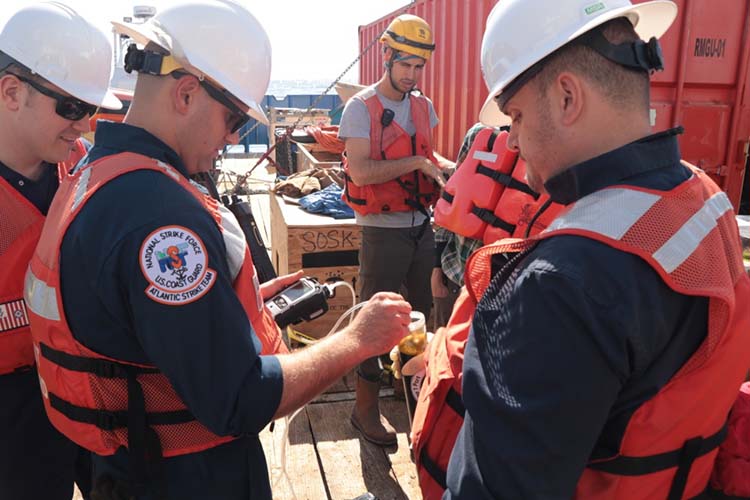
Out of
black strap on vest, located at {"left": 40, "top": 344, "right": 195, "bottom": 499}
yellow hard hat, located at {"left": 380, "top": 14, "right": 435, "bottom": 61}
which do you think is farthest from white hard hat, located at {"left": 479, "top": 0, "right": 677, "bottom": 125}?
yellow hard hat, located at {"left": 380, "top": 14, "right": 435, "bottom": 61}

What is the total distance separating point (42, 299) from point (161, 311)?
409 mm

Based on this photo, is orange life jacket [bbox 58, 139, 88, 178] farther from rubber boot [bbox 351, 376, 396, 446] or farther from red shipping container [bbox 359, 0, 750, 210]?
red shipping container [bbox 359, 0, 750, 210]

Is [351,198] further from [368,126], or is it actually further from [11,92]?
[11,92]

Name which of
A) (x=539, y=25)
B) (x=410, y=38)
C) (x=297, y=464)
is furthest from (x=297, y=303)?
(x=410, y=38)

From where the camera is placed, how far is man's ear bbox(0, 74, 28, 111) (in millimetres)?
2021

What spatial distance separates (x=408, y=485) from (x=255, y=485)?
5.30 feet

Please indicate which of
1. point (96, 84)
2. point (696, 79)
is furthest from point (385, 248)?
point (696, 79)

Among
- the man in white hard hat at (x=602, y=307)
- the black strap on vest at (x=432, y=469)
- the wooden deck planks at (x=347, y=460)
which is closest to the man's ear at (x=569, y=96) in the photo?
the man in white hard hat at (x=602, y=307)

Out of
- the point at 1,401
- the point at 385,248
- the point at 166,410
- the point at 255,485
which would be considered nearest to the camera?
the point at 166,410

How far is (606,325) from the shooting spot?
94cm

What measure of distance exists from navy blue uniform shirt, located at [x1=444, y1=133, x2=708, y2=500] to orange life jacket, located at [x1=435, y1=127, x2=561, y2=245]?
3.63 feet

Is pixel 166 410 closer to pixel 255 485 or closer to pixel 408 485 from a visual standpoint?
pixel 255 485

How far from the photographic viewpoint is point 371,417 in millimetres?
3377

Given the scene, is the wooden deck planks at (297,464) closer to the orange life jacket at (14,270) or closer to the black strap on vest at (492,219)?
the orange life jacket at (14,270)
